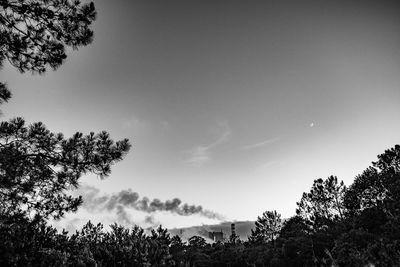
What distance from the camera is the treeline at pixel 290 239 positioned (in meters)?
6.98

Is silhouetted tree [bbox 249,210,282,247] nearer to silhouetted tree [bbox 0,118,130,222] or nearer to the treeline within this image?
the treeline

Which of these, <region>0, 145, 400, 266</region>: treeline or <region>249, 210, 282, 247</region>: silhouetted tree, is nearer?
<region>0, 145, 400, 266</region>: treeline

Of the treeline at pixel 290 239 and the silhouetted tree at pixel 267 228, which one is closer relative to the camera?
the treeline at pixel 290 239

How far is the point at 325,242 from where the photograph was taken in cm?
3186

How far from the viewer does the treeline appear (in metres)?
6.98

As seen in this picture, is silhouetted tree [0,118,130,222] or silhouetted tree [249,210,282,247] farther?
silhouetted tree [249,210,282,247]

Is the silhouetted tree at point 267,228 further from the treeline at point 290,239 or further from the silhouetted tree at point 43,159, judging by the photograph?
the silhouetted tree at point 43,159

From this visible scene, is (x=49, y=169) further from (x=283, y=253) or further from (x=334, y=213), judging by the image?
(x=334, y=213)

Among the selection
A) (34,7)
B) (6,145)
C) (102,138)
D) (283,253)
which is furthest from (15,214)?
(283,253)

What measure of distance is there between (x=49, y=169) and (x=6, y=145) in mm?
1234

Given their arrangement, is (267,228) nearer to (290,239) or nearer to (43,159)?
(290,239)

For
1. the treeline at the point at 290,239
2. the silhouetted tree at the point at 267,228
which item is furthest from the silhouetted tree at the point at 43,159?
the silhouetted tree at the point at 267,228

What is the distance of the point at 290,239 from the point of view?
122 feet

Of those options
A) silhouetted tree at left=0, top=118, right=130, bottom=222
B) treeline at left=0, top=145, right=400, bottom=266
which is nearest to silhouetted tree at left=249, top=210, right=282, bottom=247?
treeline at left=0, top=145, right=400, bottom=266
